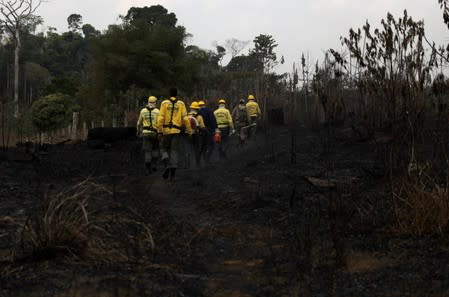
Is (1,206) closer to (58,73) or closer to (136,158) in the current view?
(136,158)

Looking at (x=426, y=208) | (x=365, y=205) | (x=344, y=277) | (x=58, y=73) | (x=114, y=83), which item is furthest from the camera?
(x=58, y=73)

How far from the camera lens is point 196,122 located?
13375 mm

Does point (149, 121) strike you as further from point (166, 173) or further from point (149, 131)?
point (166, 173)

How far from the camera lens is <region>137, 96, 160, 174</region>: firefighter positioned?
471 inches

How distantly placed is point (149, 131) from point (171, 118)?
1.09 metres

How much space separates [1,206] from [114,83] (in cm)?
2735

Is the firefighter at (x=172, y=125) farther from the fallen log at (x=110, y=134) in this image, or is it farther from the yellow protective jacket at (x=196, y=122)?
the fallen log at (x=110, y=134)

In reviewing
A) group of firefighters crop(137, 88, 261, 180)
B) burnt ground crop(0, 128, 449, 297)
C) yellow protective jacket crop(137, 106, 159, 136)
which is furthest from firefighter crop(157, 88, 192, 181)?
yellow protective jacket crop(137, 106, 159, 136)

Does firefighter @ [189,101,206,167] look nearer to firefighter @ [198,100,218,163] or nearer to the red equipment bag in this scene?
firefighter @ [198,100,218,163]

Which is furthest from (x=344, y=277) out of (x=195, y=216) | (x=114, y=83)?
(x=114, y=83)

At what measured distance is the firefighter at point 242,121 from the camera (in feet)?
55.7

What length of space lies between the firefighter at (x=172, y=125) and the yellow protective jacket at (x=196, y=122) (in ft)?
6.77

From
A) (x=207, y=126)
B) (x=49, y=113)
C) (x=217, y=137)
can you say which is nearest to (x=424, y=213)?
(x=217, y=137)

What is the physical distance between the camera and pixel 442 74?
654 cm
